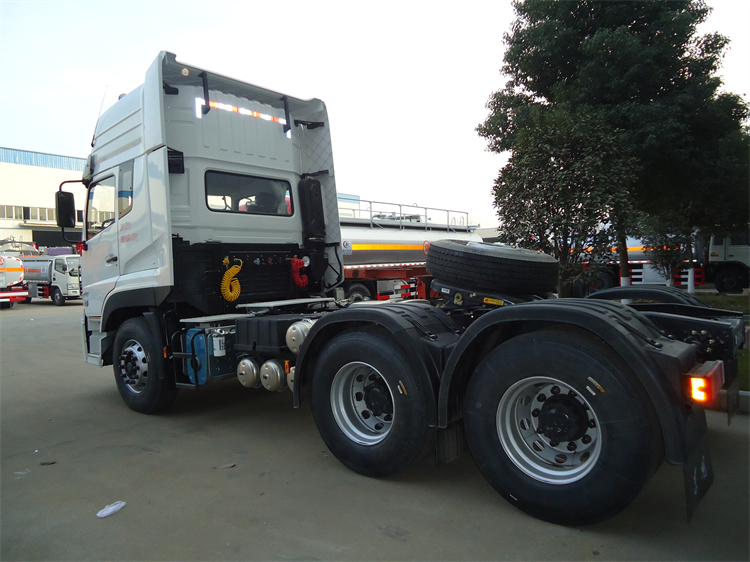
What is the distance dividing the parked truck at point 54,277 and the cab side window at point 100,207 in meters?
17.6

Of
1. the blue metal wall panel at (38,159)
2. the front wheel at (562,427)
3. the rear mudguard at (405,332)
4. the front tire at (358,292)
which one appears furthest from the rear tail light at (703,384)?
the blue metal wall panel at (38,159)

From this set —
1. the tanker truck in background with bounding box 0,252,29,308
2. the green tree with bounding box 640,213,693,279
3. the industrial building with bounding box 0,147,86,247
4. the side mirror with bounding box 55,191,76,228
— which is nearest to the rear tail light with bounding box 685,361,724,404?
the side mirror with bounding box 55,191,76,228

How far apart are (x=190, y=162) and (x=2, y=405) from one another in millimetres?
3794

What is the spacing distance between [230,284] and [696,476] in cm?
434

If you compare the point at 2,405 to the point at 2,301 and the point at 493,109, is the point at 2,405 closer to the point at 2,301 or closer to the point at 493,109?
the point at 493,109

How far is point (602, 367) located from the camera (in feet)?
8.93

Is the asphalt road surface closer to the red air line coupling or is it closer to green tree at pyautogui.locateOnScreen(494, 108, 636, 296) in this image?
the red air line coupling

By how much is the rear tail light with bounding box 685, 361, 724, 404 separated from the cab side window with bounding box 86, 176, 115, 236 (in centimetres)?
567

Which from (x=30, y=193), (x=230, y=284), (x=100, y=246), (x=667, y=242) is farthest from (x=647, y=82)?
(x=30, y=193)

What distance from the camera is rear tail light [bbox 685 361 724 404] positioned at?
2520 millimetres

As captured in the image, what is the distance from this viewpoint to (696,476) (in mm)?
2688

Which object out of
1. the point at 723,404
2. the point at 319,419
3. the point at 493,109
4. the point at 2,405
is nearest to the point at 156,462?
the point at 319,419

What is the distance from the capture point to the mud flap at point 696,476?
102 inches

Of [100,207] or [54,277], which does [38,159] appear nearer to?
[54,277]
